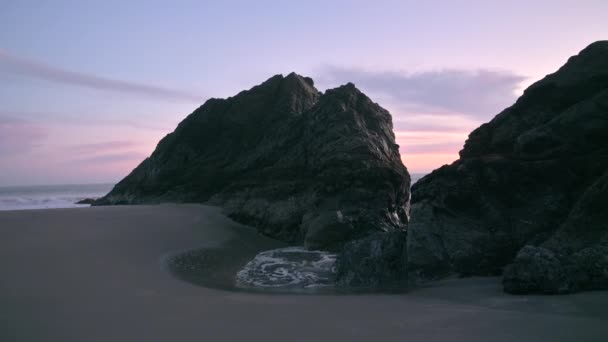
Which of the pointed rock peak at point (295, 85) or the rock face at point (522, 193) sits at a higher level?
the pointed rock peak at point (295, 85)

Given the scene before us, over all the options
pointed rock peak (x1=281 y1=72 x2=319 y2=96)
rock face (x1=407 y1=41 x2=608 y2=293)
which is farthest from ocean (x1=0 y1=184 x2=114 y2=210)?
rock face (x1=407 y1=41 x2=608 y2=293)

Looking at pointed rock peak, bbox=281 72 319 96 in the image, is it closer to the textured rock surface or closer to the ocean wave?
the ocean wave

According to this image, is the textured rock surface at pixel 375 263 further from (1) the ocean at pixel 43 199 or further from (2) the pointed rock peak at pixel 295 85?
(1) the ocean at pixel 43 199

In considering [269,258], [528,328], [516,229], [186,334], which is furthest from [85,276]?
[516,229]

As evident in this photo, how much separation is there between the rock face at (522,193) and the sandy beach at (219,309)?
73 centimetres

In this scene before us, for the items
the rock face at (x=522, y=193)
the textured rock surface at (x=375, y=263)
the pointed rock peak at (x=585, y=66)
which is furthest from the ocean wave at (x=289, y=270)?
the pointed rock peak at (x=585, y=66)

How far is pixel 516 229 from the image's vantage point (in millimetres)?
7828

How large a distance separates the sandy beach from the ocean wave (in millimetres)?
717

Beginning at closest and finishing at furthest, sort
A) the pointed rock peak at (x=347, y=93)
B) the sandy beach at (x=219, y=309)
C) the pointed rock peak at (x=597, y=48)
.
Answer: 1. the sandy beach at (x=219, y=309)
2. the pointed rock peak at (x=597, y=48)
3. the pointed rock peak at (x=347, y=93)

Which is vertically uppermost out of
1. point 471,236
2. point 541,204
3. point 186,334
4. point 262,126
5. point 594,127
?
point 262,126

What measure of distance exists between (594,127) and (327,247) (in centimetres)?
709

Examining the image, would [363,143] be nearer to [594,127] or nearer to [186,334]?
[594,127]

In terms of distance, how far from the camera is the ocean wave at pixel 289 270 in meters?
8.70

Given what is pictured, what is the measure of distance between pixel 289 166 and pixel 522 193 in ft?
33.8
